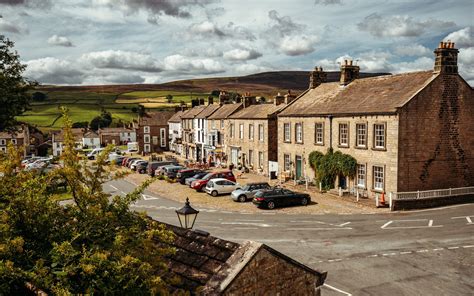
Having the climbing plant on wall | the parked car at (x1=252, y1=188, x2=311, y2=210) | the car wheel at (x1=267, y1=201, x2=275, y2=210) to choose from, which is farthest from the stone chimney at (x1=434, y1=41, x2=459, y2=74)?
the car wheel at (x1=267, y1=201, x2=275, y2=210)

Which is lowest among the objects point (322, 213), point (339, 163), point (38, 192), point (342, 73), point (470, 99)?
point (322, 213)

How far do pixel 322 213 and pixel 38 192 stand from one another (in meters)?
23.8

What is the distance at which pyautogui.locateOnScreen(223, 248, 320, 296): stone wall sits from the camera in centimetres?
637

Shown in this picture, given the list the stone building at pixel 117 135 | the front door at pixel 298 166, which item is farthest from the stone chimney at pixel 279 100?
the stone building at pixel 117 135

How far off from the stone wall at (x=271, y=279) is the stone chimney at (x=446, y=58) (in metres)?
27.2

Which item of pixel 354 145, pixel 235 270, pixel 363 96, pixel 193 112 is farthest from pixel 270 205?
pixel 193 112

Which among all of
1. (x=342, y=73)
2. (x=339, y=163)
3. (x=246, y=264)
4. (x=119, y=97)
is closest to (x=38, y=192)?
(x=246, y=264)

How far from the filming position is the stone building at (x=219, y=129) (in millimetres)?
57469

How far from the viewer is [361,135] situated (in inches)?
1292

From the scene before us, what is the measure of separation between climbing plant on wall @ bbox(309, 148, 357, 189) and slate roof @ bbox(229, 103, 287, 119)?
387 inches

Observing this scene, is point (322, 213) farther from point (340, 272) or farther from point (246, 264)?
point (246, 264)

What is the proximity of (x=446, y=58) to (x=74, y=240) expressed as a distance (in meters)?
30.4

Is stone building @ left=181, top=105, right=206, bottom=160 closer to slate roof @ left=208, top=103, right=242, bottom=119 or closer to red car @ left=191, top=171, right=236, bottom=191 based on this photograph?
slate roof @ left=208, top=103, right=242, bottom=119

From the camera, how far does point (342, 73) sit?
39875 mm
